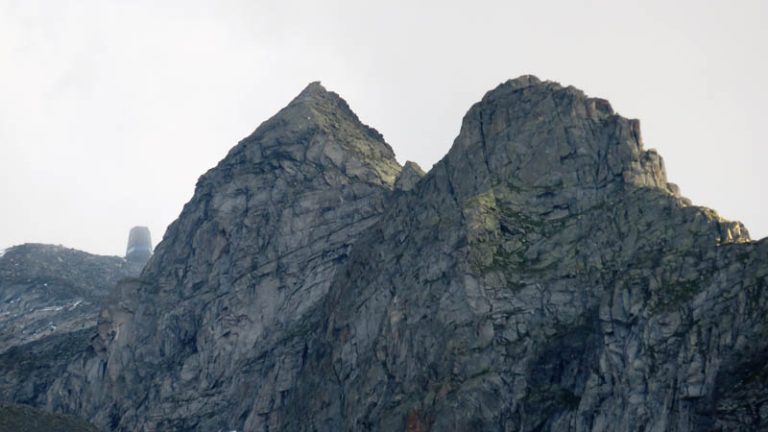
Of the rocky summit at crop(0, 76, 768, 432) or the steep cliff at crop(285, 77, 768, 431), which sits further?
the steep cliff at crop(285, 77, 768, 431)

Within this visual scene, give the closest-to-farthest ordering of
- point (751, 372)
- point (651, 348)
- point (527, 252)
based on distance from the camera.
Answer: point (751, 372), point (651, 348), point (527, 252)

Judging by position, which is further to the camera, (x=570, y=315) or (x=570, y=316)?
(x=570, y=315)

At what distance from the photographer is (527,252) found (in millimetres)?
188250

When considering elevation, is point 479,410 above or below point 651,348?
below

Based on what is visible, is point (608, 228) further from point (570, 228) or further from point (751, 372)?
point (751, 372)

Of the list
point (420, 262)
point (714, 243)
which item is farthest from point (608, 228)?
point (420, 262)

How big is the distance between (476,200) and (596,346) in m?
37.1

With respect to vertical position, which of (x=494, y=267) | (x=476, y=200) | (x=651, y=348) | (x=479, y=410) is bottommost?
(x=479, y=410)

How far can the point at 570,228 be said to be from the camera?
189 metres

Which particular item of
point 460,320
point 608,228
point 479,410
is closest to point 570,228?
point 608,228

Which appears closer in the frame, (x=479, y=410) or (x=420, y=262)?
(x=479, y=410)

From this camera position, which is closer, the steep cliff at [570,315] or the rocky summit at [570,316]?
the rocky summit at [570,316]

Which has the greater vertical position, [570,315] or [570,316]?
[570,315]

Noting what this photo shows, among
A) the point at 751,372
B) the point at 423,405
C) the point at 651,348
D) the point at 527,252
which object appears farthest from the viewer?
the point at 527,252
